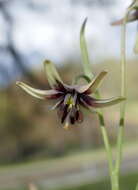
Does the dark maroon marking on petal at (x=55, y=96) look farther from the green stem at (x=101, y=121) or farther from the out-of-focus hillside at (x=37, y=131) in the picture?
the out-of-focus hillside at (x=37, y=131)

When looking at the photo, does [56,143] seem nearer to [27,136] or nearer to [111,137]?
[27,136]

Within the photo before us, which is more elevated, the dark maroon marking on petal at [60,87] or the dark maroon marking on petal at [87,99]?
the dark maroon marking on petal at [60,87]

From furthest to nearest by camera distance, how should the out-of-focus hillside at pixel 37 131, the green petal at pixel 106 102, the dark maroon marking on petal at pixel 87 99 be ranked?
1. the out-of-focus hillside at pixel 37 131
2. the dark maroon marking on petal at pixel 87 99
3. the green petal at pixel 106 102

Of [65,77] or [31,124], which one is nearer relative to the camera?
[65,77]

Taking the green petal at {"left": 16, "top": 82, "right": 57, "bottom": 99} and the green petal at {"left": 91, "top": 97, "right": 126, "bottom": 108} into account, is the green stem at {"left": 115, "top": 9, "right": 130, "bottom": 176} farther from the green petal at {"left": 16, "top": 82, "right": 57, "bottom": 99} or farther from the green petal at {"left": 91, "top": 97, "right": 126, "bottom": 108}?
the green petal at {"left": 16, "top": 82, "right": 57, "bottom": 99}

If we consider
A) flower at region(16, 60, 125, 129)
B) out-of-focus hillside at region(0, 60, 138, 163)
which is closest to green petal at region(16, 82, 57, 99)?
flower at region(16, 60, 125, 129)

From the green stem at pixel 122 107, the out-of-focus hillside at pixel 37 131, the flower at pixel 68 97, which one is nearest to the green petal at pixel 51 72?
the flower at pixel 68 97

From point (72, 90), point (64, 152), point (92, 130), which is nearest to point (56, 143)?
point (64, 152)

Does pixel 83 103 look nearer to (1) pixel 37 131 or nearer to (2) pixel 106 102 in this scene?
(2) pixel 106 102
